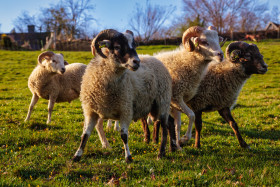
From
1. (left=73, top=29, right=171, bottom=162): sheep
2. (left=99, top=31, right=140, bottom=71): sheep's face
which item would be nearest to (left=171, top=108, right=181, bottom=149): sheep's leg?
(left=73, top=29, right=171, bottom=162): sheep

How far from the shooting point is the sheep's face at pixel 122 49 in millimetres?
4566

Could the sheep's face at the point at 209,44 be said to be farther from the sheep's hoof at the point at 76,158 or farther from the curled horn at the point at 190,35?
the sheep's hoof at the point at 76,158

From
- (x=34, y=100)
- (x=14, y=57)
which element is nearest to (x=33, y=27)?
(x=14, y=57)

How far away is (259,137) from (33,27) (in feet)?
209

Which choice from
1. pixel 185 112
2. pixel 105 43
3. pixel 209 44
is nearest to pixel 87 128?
pixel 105 43

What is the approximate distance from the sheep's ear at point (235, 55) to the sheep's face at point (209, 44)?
2.52 ft

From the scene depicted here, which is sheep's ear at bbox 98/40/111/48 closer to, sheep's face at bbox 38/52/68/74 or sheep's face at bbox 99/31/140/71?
sheep's face at bbox 99/31/140/71

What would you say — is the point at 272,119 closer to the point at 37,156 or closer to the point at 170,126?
the point at 170,126

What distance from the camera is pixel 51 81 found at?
384 inches

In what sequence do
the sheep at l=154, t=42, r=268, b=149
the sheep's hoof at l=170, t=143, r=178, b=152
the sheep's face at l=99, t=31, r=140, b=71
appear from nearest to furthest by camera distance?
the sheep's face at l=99, t=31, r=140, b=71, the sheep's hoof at l=170, t=143, r=178, b=152, the sheep at l=154, t=42, r=268, b=149

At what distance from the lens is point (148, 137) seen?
686 centimetres

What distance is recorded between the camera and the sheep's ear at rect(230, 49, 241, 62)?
23.0 ft

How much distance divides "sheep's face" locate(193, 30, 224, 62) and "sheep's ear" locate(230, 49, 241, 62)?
769mm

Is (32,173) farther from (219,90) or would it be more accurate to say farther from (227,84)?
(227,84)
